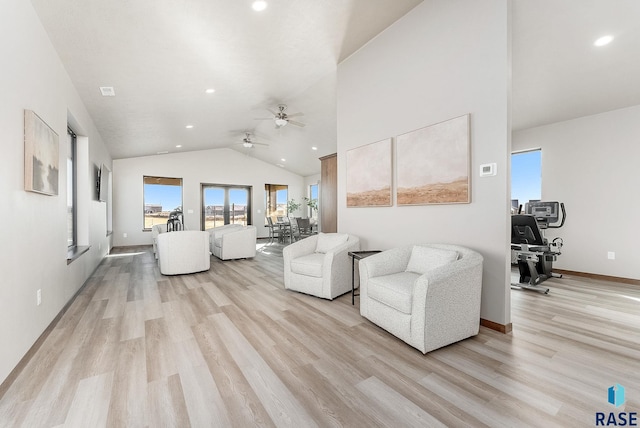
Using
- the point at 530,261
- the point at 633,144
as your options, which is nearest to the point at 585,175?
the point at 633,144

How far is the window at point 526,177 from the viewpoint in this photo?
16.5 ft

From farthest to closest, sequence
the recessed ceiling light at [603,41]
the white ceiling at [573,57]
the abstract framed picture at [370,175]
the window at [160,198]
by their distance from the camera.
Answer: the window at [160,198], the abstract framed picture at [370,175], the recessed ceiling light at [603,41], the white ceiling at [573,57]

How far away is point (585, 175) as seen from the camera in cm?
442

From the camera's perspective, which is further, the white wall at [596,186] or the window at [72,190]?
the white wall at [596,186]

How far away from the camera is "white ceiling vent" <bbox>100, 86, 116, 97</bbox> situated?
3.62 meters

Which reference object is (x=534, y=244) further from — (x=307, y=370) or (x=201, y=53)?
(x=201, y=53)

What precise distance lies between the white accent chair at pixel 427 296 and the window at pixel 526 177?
383cm

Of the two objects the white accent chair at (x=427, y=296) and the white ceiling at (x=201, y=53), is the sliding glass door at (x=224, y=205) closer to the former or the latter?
the white ceiling at (x=201, y=53)

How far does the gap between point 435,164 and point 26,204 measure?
3487 millimetres

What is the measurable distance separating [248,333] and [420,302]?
4.85 feet

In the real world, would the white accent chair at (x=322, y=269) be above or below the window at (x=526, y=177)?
below

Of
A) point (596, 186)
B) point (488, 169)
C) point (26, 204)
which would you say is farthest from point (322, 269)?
point (596, 186)

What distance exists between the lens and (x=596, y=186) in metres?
4.32

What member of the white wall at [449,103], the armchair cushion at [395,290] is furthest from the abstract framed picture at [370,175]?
the armchair cushion at [395,290]
